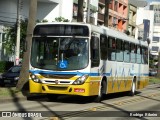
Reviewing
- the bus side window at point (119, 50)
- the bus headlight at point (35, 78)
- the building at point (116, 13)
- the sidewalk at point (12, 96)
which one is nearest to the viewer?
the sidewalk at point (12, 96)

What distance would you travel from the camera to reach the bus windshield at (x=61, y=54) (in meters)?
18.5

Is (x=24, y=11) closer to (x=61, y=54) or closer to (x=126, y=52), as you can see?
(x=126, y=52)

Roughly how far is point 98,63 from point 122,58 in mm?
4330

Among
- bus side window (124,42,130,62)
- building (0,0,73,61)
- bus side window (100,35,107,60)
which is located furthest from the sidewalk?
building (0,0,73,61)

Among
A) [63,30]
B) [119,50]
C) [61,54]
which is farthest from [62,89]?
[119,50]

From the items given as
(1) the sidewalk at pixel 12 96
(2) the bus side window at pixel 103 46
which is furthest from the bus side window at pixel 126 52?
(1) the sidewalk at pixel 12 96

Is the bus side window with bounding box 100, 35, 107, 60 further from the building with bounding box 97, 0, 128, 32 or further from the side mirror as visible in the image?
the building with bounding box 97, 0, 128, 32

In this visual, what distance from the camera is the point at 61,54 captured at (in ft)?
61.0

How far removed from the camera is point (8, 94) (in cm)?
2042

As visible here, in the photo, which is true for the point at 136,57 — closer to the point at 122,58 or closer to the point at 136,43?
the point at 136,43

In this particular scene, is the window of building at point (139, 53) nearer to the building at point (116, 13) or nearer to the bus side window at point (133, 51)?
the bus side window at point (133, 51)

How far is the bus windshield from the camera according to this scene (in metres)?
18.5

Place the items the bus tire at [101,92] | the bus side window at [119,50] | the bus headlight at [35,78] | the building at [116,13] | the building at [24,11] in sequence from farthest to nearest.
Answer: the building at [116,13] → the building at [24,11] → the bus side window at [119,50] → the bus tire at [101,92] → the bus headlight at [35,78]

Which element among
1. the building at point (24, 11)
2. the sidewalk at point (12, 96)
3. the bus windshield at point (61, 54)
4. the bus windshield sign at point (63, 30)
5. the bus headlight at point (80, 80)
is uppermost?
the building at point (24, 11)
